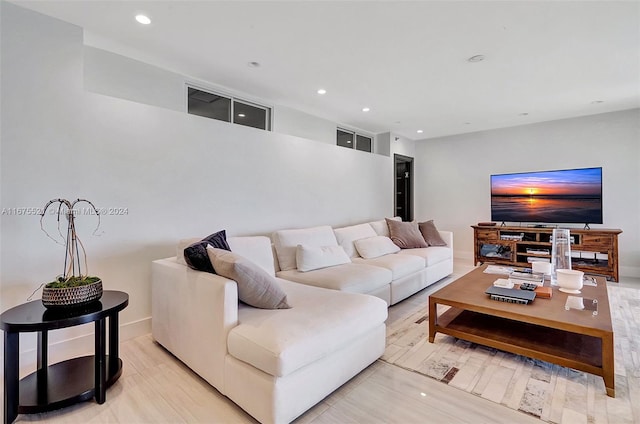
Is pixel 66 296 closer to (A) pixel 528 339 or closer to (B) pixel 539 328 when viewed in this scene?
(A) pixel 528 339

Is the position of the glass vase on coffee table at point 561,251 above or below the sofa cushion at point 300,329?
above

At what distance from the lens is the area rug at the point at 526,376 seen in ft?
5.57

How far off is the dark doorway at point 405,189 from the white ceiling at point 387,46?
259cm

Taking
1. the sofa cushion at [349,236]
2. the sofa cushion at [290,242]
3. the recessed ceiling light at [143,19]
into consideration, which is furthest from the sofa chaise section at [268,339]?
the recessed ceiling light at [143,19]

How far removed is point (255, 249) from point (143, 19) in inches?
76.0

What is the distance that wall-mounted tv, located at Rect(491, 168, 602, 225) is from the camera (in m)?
4.66

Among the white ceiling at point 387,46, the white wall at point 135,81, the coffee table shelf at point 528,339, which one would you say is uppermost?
the white ceiling at point 387,46

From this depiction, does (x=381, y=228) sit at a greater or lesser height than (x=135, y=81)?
lesser

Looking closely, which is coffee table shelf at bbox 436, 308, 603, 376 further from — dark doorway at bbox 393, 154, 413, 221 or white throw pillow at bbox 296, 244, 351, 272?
dark doorway at bbox 393, 154, 413, 221

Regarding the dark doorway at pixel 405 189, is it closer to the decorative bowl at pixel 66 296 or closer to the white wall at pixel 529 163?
the white wall at pixel 529 163

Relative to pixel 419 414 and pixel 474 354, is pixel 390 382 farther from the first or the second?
pixel 474 354

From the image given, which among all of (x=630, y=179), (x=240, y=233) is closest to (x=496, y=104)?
(x=630, y=179)

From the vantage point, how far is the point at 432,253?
4113mm

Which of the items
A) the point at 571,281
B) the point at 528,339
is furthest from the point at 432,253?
the point at 528,339
